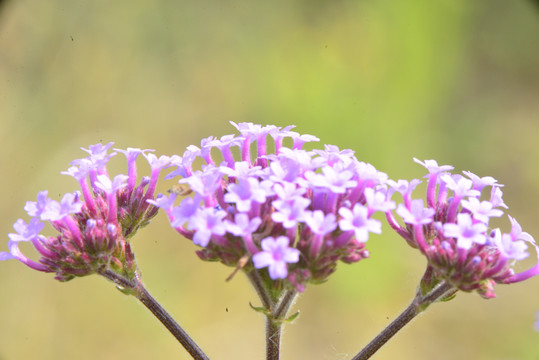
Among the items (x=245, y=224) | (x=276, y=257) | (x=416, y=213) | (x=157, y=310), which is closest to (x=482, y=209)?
(x=416, y=213)

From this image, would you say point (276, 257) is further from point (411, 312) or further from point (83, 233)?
point (83, 233)

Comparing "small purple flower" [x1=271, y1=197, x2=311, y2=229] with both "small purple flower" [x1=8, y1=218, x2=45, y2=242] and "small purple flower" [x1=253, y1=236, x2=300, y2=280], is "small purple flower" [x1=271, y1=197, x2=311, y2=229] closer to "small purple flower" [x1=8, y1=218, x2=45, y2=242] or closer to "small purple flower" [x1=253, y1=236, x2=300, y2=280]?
"small purple flower" [x1=253, y1=236, x2=300, y2=280]

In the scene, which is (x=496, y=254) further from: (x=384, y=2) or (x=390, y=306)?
(x=384, y=2)

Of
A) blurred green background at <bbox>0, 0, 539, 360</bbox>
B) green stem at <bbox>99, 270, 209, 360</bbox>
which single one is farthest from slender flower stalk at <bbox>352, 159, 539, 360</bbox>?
blurred green background at <bbox>0, 0, 539, 360</bbox>

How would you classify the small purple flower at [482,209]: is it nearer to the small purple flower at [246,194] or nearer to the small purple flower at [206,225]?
the small purple flower at [246,194]

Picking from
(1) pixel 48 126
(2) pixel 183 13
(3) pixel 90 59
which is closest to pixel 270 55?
(2) pixel 183 13

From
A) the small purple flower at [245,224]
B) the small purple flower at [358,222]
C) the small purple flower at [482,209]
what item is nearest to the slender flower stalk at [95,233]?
the small purple flower at [245,224]
